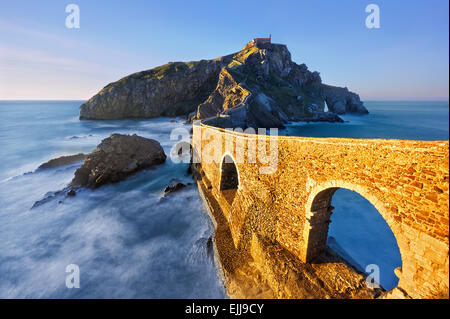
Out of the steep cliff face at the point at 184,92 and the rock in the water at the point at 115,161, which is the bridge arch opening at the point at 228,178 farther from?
the steep cliff face at the point at 184,92

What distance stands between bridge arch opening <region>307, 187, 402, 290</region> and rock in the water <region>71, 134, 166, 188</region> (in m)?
18.5

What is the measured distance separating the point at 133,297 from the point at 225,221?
18.2 ft

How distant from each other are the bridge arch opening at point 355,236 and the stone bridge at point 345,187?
0.07m

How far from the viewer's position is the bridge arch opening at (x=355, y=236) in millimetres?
6895

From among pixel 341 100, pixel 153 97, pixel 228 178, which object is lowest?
pixel 228 178

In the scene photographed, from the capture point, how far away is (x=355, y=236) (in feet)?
40.7

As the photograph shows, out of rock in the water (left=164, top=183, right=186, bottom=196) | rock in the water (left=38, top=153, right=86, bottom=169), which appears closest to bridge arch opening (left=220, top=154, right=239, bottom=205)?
rock in the water (left=164, top=183, right=186, bottom=196)

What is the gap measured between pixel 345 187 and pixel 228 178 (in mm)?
8327

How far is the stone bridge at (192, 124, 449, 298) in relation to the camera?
4.04m

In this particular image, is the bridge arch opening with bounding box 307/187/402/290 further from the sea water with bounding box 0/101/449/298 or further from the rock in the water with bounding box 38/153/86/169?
the rock in the water with bounding box 38/153/86/169

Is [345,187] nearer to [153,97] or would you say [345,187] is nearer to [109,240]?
[109,240]

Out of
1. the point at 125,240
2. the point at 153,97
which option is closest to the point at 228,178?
the point at 125,240

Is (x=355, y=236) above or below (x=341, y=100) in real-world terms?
below

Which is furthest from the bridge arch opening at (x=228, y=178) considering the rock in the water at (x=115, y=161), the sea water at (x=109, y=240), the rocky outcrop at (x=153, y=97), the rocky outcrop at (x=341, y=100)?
the rocky outcrop at (x=341, y=100)
